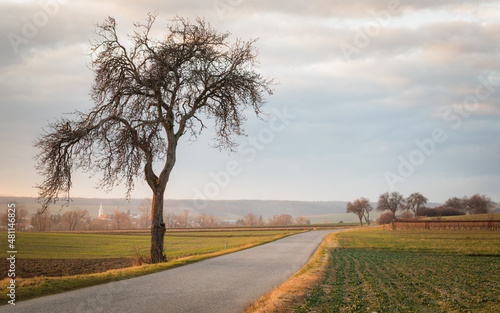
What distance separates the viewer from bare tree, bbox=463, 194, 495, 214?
121 m

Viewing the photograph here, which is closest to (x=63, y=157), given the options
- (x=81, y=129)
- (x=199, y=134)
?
(x=81, y=129)

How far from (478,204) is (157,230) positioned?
139m

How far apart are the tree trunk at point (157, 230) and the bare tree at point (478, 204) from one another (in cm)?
13467

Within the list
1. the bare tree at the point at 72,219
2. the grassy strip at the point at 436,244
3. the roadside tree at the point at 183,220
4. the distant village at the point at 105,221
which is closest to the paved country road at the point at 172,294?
the grassy strip at the point at 436,244

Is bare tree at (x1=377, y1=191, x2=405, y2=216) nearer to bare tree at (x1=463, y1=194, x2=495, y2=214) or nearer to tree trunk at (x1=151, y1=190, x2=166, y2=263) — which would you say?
bare tree at (x1=463, y1=194, x2=495, y2=214)

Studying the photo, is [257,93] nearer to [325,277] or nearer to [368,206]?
[325,277]

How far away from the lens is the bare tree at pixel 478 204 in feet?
398

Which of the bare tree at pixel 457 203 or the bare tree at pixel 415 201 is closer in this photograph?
the bare tree at pixel 457 203

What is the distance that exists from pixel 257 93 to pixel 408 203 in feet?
440

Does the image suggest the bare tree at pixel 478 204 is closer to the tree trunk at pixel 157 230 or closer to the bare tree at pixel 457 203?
the bare tree at pixel 457 203

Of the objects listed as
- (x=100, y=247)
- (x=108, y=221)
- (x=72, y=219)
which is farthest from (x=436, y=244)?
(x=108, y=221)

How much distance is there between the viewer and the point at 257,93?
18.6m

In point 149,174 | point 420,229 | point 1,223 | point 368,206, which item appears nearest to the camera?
point 149,174

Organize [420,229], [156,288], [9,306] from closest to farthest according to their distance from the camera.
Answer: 1. [9,306]
2. [156,288]
3. [420,229]
